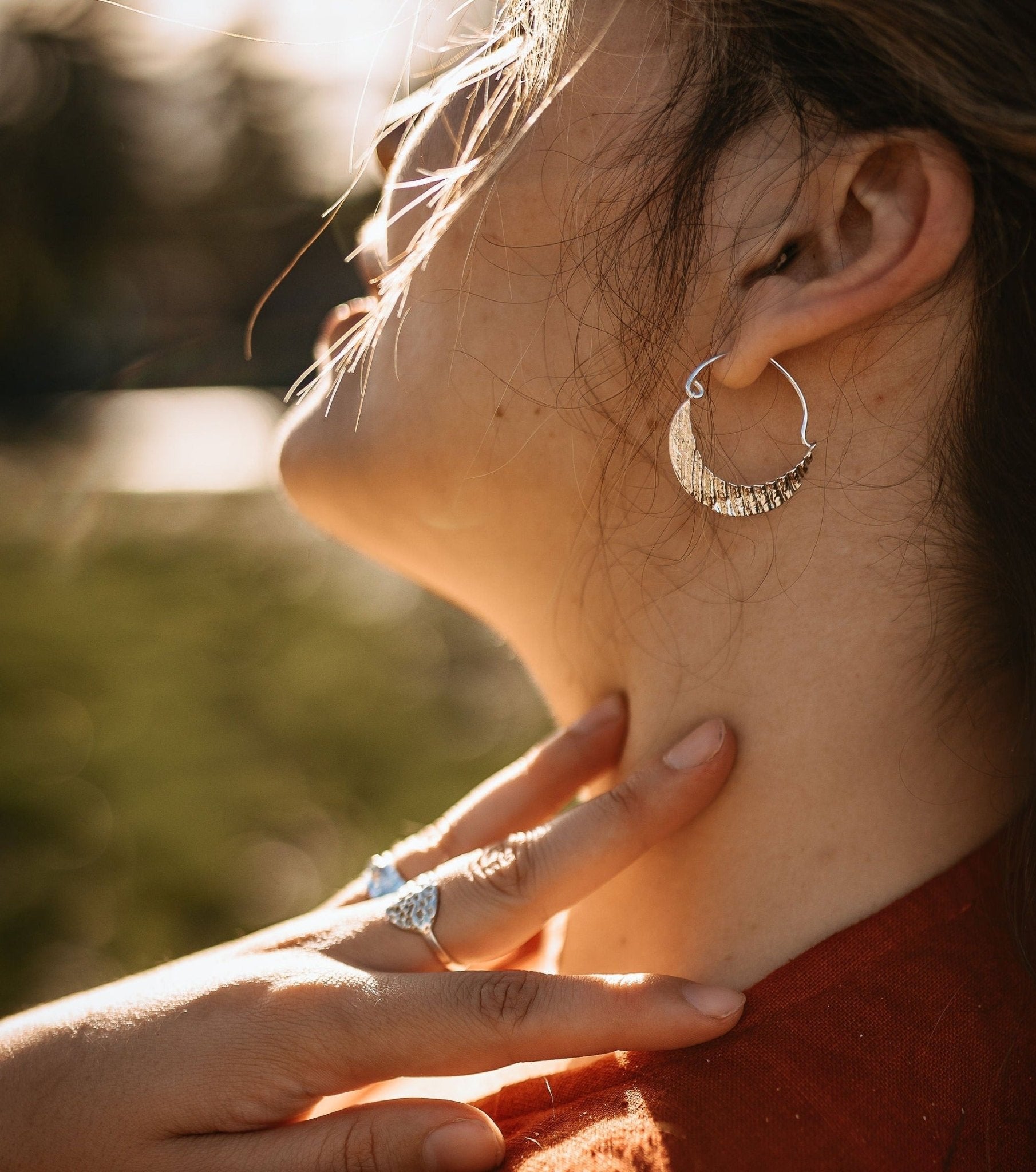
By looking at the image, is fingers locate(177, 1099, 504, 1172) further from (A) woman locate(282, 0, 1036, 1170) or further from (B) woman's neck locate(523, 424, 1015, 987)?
(B) woman's neck locate(523, 424, 1015, 987)

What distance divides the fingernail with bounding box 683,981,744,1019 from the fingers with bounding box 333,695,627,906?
1.33 ft

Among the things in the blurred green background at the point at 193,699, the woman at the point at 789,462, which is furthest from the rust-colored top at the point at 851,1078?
the blurred green background at the point at 193,699

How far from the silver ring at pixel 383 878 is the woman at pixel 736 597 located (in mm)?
264

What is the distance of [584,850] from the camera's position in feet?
3.79

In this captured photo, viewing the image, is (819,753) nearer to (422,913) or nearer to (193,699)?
(422,913)

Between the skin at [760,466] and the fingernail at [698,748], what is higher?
the skin at [760,466]

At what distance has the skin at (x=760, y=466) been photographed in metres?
1.07

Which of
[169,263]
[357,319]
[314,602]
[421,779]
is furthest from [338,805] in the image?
[169,263]

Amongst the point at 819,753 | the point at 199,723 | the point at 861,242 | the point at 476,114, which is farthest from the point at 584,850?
the point at 199,723

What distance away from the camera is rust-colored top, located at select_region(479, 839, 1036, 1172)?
951 mm

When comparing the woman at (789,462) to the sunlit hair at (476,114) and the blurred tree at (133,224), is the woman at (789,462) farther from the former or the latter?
the blurred tree at (133,224)

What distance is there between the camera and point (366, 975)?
1093 millimetres

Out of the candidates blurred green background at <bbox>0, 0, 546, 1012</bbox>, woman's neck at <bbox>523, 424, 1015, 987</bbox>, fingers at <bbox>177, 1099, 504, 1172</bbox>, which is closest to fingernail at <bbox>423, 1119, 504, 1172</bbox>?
Answer: fingers at <bbox>177, 1099, 504, 1172</bbox>

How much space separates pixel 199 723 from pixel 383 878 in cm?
285
